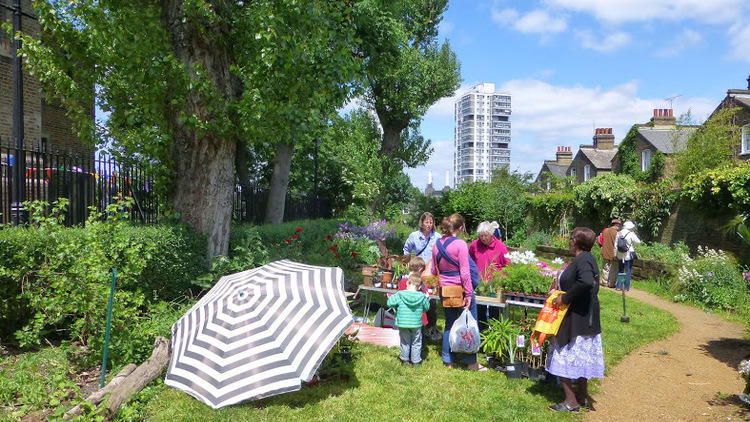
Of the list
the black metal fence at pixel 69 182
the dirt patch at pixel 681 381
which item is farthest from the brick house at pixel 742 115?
the black metal fence at pixel 69 182

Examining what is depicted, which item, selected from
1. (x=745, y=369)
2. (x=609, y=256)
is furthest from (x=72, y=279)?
(x=609, y=256)

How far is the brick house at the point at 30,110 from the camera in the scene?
15188 millimetres

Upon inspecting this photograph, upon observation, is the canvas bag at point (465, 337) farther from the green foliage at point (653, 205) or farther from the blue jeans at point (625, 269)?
the green foliage at point (653, 205)

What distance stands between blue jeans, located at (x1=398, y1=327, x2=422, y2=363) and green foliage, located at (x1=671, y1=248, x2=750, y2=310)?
7279 mm

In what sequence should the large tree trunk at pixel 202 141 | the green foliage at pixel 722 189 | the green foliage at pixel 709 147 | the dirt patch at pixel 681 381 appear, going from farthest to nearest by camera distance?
the green foliage at pixel 709 147 < the green foliage at pixel 722 189 < the large tree trunk at pixel 202 141 < the dirt patch at pixel 681 381

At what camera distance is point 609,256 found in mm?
12992

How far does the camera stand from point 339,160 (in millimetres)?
21438

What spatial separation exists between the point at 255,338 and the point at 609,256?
11.1 m

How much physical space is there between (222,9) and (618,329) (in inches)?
338

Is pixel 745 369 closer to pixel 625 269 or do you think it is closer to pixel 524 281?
pixel 524 281

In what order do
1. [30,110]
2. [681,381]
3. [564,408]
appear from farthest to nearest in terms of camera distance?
[30,110] < [681,381] < [564,408]

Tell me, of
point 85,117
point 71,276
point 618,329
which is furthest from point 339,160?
point 71,276

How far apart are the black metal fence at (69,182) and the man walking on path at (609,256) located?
1078 cm

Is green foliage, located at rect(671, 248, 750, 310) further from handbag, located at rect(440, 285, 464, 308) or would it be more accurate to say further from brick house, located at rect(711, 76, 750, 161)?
brick house, located at rect(711, 76, 750, 161)
